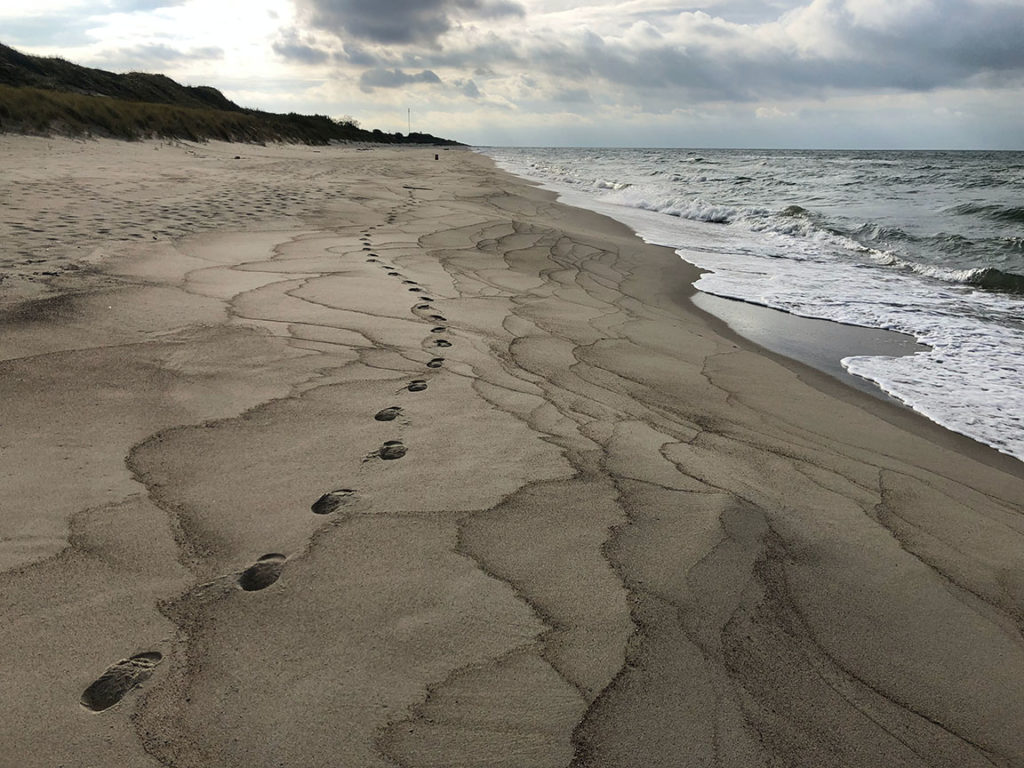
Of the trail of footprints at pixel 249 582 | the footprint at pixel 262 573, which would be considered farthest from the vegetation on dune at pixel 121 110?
the footprint at pixel 262 573

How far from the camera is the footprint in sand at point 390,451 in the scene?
2305mm

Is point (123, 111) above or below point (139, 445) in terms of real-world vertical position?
above

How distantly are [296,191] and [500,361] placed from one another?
7.90 m

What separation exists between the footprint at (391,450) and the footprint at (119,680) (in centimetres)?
102

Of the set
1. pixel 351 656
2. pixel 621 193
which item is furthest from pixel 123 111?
pixel 351 656

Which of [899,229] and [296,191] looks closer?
[296,191]

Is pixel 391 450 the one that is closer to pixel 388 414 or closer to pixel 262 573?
pixel 388 414

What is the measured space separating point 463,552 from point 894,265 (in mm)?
8865

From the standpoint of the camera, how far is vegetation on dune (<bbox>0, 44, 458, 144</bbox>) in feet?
51.3

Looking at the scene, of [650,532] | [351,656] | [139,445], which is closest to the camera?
[351,656]

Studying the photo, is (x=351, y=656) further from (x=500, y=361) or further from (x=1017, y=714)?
(x=500, y=361)

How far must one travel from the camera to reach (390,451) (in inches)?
92.6

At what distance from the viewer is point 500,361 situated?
3465 mm

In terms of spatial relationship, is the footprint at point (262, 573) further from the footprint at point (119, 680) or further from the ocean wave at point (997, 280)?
the ocean wave at point (997, 280)
